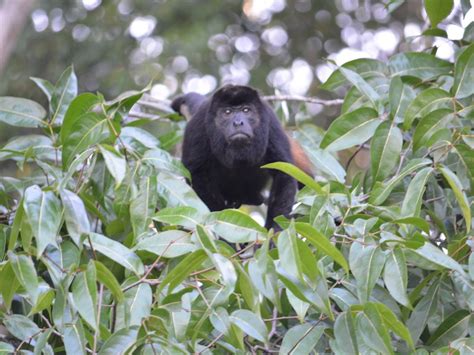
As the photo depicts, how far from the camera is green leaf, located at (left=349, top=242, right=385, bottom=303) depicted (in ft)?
7.04

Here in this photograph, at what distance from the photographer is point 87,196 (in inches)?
123

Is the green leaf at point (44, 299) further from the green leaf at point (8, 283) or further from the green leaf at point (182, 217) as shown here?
the green leaf at point (182, 217)

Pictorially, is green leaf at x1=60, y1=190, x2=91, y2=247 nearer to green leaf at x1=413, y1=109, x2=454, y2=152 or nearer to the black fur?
green leaf at x1=413, y1=109, x2=454, y2=152

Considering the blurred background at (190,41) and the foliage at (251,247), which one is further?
the blurred background at (190,41)

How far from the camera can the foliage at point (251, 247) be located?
6.79ft

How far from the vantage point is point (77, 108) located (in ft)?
8.86

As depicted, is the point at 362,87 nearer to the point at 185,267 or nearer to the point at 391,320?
the point at 391,320

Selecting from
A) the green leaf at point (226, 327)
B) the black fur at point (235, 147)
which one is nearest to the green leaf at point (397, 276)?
the green leaf at point (226, 327)

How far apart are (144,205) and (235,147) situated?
1.58 m

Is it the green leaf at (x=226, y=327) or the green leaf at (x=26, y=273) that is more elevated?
the green leaf at (x=26, y=273)

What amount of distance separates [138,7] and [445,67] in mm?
5930

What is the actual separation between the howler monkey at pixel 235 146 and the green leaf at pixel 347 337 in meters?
1.90

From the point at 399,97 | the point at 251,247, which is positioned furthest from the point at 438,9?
the point at 251,247

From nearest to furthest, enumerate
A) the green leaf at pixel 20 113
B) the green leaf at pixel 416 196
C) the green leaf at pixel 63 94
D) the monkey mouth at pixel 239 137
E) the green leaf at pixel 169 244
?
A: the green leaf at pixel 169 244, the green leaf at pixel 416 196, the green leaf at pixel 20 113, the green leaf at pixel 63 94, the monkey mouth at pixel 239 137
